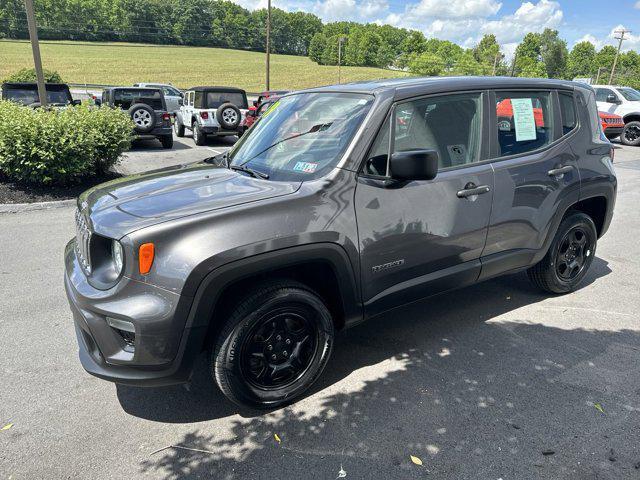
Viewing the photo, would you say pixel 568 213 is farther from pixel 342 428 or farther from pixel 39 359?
pixel 39 359

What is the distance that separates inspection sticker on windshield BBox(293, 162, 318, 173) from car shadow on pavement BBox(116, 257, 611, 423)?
1.35 m

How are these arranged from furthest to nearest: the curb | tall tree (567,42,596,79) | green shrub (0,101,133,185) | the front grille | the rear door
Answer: tall tree (567,42,596,79) < green shrub (0,101,133,185) < the curb < the rear door < the front grille

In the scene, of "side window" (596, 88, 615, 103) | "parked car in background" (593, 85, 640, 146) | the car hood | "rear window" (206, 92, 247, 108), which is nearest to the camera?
the car hood

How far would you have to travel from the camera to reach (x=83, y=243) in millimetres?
2734

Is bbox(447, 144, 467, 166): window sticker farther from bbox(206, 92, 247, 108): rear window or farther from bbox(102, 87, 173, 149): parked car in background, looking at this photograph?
bbox(206, 92, 247, 108): rear window

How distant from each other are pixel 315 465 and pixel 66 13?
353ft

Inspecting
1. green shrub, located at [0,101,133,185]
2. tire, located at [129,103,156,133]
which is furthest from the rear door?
tire, located at [129,103,156,133]

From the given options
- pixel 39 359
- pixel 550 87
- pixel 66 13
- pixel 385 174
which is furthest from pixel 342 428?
pixel 66 13

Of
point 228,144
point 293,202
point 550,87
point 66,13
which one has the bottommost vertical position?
point 228,144

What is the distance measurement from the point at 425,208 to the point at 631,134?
17318 mm

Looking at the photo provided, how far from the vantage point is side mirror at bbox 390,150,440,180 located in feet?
8.73

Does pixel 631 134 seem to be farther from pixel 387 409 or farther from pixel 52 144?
pixel 387 409

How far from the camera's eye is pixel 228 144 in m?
15.3

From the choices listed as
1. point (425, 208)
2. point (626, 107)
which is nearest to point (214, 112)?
point (425, 208)
